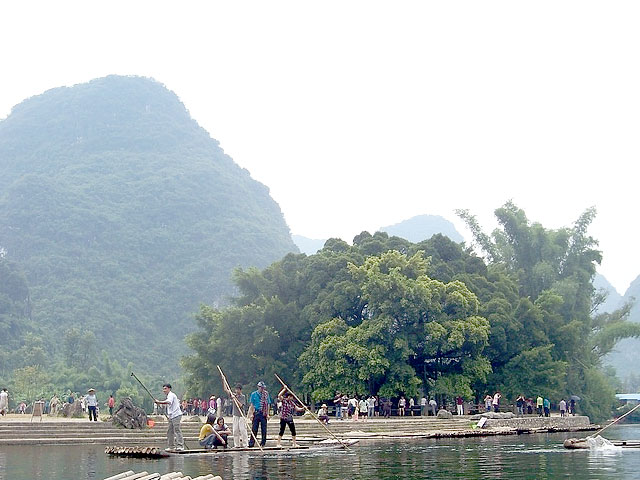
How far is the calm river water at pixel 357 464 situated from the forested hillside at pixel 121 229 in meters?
72.7

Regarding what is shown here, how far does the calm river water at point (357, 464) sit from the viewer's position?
14.2 meters

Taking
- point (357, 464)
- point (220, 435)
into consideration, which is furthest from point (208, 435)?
point (357, 464)

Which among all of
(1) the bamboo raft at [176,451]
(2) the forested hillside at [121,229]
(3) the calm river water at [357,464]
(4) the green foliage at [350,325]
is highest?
(2) the forested hillside at [121,229]

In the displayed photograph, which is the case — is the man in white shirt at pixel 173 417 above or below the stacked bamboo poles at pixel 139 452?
above

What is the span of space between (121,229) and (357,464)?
14299cm

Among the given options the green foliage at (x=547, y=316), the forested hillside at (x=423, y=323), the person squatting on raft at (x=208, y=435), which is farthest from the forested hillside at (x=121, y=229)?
the person squatting on raft at (x=208, y=435)

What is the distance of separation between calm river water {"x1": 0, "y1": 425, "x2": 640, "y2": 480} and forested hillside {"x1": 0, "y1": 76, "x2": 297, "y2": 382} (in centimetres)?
7267

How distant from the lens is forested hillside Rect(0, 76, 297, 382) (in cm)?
11906

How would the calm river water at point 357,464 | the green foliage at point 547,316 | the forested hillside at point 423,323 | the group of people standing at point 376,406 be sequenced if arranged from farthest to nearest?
the green foliage at point 547,316
the forested hillside at point 423,323
the group of people standing at point 376,406
the calm river water at point 357,464

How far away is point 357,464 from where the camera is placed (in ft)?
53.7

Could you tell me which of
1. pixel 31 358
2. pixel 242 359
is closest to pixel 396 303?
pixel 242 359

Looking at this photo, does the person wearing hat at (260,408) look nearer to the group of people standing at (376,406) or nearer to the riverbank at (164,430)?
the riverbank at (164,430)

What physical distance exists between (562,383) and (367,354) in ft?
44.6

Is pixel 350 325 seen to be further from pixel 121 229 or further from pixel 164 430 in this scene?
pixel 121 229
